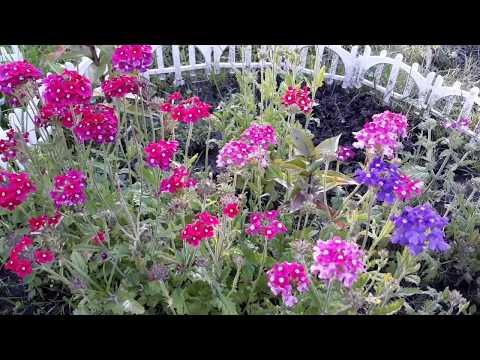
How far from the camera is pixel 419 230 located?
7.19ft

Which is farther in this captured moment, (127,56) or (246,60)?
(246,60)

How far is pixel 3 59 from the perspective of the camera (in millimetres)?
4695

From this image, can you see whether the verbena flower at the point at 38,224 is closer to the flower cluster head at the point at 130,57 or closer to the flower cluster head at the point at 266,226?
the flower cluster head at the point at 130,57

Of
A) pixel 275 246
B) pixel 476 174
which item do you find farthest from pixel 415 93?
pixel 275 246

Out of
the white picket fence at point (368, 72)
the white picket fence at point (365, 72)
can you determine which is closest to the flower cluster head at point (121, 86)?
the white picket fence at point (365, 72)

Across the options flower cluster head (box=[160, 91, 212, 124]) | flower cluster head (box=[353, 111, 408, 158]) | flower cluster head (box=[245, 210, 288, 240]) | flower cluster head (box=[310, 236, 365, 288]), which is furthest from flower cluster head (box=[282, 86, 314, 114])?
flower cluster head (box=[310, 236, 365, 288])

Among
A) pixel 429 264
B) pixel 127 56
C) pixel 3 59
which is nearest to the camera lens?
pixel 127 56

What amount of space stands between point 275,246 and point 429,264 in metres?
0.99

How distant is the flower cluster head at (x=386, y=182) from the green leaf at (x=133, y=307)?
125 cm

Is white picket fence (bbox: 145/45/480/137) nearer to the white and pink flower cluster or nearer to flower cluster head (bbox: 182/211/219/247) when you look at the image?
the white and pink flower cluster

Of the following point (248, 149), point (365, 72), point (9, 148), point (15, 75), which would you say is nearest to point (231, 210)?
point (248, 149)

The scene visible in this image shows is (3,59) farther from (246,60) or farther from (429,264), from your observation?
(429,264)

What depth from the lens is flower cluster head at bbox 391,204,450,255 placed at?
2191 millimetres

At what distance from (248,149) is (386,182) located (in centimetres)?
72
